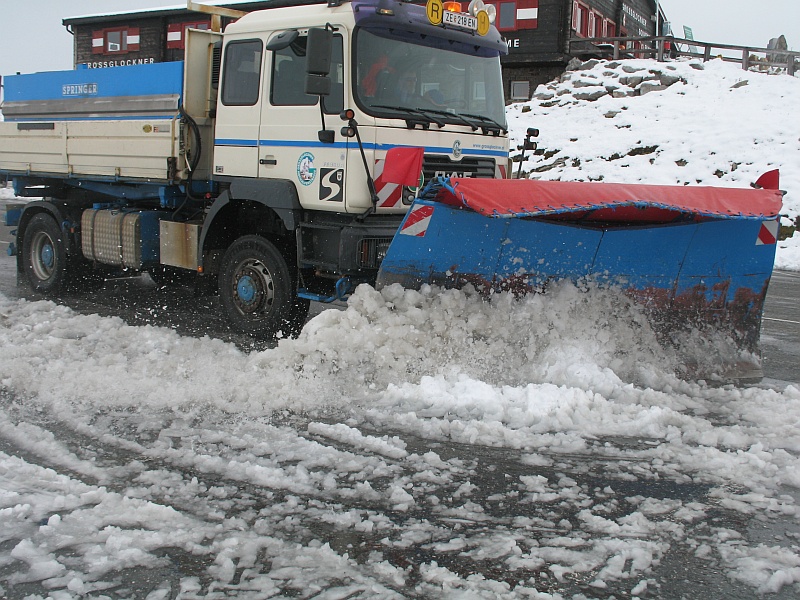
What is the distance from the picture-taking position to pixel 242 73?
693cm

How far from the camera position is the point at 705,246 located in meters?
6.04

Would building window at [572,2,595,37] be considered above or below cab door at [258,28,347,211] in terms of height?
above

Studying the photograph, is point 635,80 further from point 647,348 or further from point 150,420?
point 150,420

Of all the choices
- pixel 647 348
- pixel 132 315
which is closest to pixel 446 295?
pixel 647 348

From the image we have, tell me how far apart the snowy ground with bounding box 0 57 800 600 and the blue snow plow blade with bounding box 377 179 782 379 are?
0.62 ft

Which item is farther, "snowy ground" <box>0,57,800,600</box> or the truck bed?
the truck bed

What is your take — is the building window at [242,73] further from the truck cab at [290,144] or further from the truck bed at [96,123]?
the truck bed at [96,123]

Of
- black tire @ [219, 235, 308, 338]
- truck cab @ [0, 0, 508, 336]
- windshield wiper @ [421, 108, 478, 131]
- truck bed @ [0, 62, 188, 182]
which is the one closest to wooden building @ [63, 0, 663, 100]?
truck bed @ [0, 62, 188, 182]

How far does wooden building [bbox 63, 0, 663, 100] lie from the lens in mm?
28641

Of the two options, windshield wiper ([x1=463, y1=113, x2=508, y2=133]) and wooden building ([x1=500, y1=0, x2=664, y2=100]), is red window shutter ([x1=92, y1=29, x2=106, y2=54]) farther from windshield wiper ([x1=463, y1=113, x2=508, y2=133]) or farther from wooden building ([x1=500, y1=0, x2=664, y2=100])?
windshield wiper ([x1=463, y1=113, x2=508, y2=133])

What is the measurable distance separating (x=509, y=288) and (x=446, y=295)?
455 millimetres

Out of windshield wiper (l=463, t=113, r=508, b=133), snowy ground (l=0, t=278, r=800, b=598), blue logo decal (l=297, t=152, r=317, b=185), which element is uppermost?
windshield wiper (l=463, t=113, r=508, b=133)

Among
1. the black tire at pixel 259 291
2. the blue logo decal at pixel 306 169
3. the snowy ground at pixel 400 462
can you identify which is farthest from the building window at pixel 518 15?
the snowy ground at pixel 400 462

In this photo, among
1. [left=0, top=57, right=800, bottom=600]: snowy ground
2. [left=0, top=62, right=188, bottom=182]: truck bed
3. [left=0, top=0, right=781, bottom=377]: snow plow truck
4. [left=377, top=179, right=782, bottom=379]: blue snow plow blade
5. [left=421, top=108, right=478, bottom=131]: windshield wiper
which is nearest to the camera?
[left=0, top=57, right=800, bottom=600]: snowy ground
